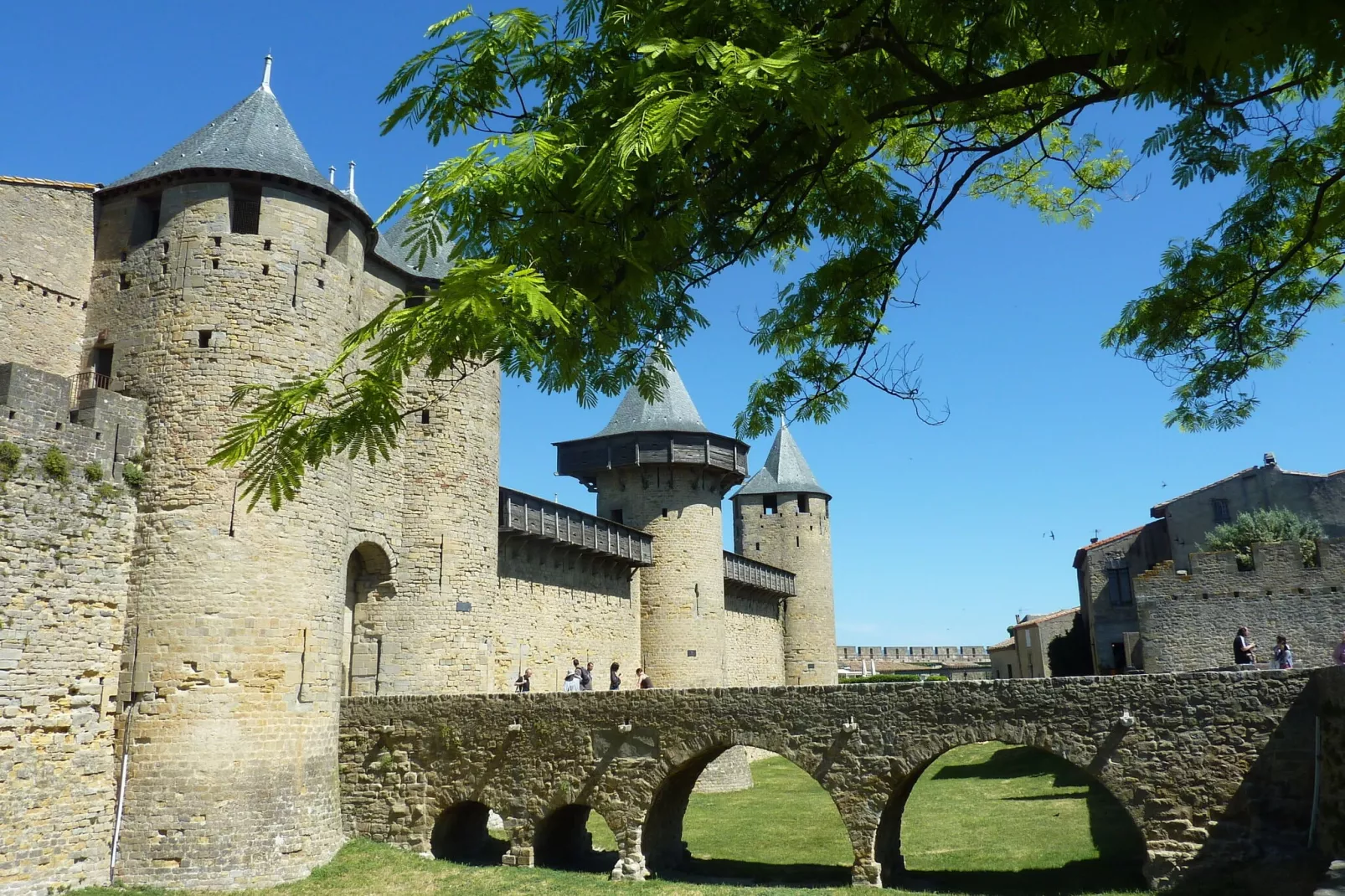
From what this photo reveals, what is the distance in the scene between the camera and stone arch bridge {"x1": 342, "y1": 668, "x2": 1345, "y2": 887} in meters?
13.0

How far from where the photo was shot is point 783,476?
36594 mm

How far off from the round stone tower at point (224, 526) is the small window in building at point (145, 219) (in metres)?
0.03

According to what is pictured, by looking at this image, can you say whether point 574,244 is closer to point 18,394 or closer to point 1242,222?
point 1242,222

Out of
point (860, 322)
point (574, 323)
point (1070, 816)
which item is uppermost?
point (860, 322)

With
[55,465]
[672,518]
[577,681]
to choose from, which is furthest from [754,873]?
[672,518]

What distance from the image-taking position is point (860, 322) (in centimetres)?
653

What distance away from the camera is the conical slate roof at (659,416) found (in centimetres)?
2817

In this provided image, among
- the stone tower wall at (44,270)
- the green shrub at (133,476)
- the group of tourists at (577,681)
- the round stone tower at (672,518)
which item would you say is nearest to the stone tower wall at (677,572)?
the round stone tower at (672,518)

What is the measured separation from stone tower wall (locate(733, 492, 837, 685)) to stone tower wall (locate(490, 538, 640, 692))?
32.7ft

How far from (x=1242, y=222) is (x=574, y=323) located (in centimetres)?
484

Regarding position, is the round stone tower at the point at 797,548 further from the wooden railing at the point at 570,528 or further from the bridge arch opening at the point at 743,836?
the bridge arch opening at the point at 743,836

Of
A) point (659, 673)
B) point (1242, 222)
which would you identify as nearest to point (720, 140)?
point (1242, 222)

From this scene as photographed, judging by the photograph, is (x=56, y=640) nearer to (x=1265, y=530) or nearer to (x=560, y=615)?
(x=560, y=615)

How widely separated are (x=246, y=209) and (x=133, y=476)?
5.02 metres
